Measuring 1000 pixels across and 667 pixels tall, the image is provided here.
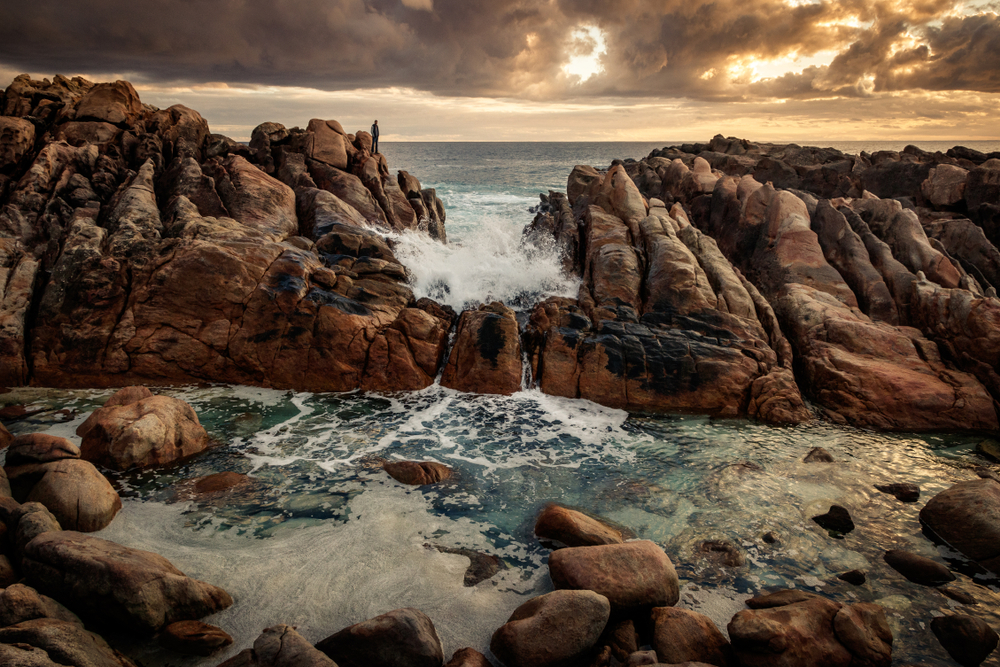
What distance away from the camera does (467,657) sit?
5.28 meters

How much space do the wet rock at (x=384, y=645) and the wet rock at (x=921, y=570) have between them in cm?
600

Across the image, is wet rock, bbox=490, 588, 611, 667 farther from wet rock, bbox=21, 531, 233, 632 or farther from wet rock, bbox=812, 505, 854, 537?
wet rock, bbox=812, 505, 854, 537

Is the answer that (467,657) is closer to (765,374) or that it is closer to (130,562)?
(130,562)

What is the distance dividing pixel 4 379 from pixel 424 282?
977 cm

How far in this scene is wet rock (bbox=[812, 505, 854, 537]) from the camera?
771 centimetres

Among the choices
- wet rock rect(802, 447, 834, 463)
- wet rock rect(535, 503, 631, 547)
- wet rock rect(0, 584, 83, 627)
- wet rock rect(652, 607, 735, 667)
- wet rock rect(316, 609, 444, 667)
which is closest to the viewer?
wet rock rect(0, 584, 83, 627)

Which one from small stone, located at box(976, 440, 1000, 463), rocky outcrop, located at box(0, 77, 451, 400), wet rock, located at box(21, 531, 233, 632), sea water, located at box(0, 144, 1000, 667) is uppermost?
rocky outcrop, located at box(0, 77, 451, 400)

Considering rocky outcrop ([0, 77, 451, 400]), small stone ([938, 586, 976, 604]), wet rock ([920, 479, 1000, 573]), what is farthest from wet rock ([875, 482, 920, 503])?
rocky outcrop ([0, 77, 451, 400])

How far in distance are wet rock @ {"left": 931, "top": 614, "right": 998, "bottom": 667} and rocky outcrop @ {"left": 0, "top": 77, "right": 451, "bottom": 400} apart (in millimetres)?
9891

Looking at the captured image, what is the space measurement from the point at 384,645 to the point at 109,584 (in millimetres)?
2855

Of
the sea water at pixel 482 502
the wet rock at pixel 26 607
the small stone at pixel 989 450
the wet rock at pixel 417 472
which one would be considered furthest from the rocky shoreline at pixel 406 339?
the small stone at pixel 989 450

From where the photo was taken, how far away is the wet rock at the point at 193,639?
17.5ft

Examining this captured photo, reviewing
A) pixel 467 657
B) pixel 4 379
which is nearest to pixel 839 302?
pixel 467 657

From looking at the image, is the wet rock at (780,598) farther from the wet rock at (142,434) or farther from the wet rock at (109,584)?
the wet rock at (142,434)
